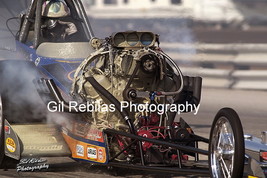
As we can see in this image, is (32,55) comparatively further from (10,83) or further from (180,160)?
(180,160)

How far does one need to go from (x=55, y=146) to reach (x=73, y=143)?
26cm

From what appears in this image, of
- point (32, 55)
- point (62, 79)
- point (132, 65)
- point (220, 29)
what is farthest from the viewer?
point (220, 29)

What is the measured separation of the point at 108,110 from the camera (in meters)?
7.42

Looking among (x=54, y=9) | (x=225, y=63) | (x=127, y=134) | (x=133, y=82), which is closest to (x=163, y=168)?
(x=127, y=134)

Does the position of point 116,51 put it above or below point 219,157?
above

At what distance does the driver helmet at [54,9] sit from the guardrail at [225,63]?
741cm

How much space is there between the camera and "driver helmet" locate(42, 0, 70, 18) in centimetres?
945

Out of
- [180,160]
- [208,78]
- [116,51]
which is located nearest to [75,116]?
[116,51]

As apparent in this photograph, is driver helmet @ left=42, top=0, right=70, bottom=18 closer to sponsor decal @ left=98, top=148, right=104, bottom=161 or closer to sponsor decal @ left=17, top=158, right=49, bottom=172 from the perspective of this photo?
sponsor decal @ left=17, top=158, right=49, bottom=172

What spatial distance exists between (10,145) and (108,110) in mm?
1217

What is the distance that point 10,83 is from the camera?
830cm

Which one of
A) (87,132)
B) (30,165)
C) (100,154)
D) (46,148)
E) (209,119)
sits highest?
(87,132)

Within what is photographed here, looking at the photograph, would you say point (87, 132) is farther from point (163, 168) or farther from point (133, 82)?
point (163, 168)

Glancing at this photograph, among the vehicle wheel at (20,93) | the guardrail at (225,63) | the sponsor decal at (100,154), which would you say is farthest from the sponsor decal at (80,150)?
the guardrail at (225,63)
